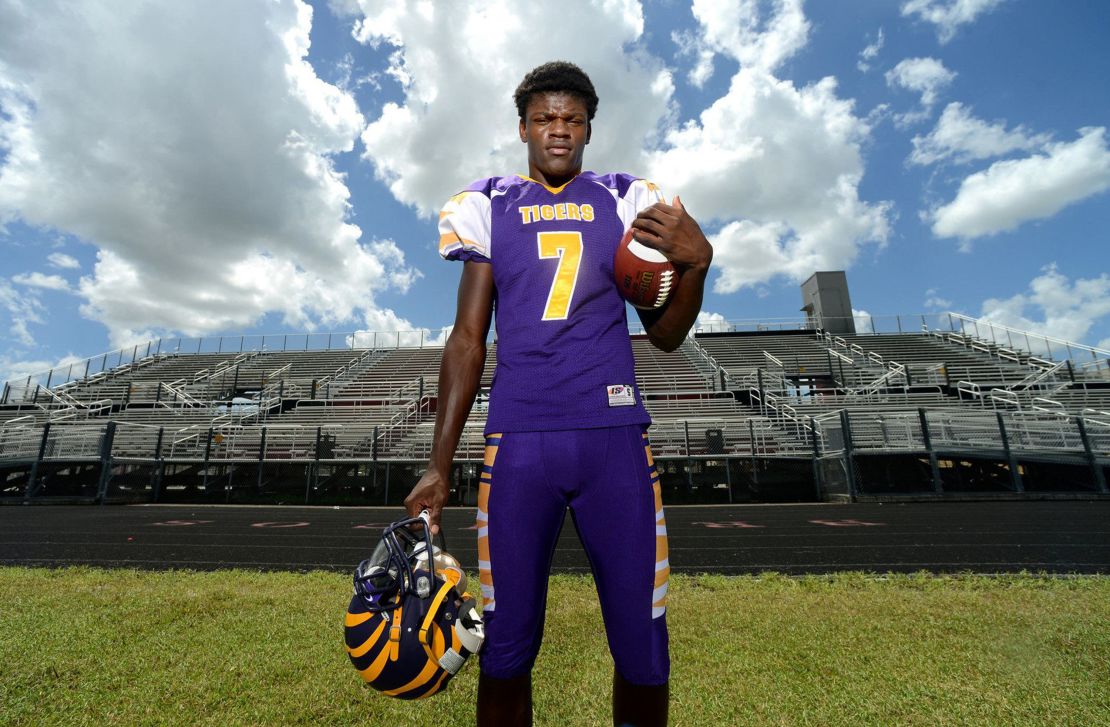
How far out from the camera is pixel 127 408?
25.0 m

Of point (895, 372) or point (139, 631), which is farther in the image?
point (895, 372)

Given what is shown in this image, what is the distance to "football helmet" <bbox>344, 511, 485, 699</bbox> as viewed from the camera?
1445 millimetres

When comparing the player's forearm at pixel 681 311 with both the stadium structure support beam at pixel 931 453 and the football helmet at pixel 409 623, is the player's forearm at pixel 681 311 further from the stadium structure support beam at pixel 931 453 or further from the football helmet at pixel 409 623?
the stadium structure support beam at pixel 931 453

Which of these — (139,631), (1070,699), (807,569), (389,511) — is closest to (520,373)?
(1070,699)

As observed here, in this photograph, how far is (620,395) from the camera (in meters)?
1.65

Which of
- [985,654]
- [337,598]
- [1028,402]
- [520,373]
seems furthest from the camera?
[1028,402]

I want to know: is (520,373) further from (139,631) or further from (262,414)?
(262,414)

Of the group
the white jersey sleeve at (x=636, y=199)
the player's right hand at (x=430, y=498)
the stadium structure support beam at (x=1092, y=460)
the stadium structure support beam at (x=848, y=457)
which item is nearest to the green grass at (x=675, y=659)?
the player's right hand at (x=430, y=498)

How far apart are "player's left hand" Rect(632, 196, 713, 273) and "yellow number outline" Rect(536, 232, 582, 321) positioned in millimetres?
248

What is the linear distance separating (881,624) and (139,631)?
4730 millimetres

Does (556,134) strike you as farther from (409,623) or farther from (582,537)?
(409,623)

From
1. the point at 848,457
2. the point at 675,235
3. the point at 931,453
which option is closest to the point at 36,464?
the point at 675,235

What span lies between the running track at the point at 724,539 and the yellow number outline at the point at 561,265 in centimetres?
471

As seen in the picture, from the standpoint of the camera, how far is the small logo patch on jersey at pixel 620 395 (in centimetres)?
164
